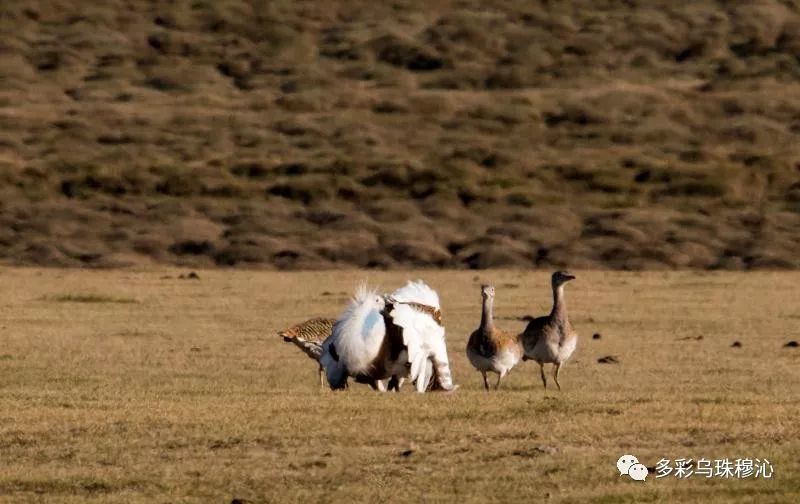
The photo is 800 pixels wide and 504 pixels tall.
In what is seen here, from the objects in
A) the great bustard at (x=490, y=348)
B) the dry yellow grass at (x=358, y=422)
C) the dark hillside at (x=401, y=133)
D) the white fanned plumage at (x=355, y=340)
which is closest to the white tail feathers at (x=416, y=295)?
the white fanned plumage at (x=355, y=340)

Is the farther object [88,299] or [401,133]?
[401,133]

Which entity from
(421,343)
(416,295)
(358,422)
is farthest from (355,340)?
(358,422)

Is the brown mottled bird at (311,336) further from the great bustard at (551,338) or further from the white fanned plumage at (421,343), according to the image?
the great bustard at (551,338)

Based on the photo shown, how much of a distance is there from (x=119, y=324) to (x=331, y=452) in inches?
593

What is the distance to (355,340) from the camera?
15.4 m

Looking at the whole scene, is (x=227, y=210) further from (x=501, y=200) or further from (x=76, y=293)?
(x=76, y=293)

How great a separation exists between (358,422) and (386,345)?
2.66 m

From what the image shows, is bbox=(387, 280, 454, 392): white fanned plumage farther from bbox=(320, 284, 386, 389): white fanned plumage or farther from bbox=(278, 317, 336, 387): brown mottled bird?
bbox=(278, 317, 336, 387): brown mottled bird

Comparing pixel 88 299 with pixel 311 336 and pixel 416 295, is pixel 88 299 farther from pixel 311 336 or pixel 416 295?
pixel 416 295

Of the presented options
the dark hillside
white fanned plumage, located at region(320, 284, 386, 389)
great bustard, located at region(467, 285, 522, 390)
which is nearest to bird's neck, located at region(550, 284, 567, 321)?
great bustard, located at region(467, 285, 522, 390)

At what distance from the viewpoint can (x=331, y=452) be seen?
11.6 metres

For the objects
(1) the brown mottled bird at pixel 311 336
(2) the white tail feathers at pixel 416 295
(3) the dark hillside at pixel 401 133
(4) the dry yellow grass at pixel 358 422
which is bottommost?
(4) the dry yellow grass at pixel 358 422

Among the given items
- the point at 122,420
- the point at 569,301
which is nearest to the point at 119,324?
the point at 569,301

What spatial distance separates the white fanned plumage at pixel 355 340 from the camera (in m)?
15.4
